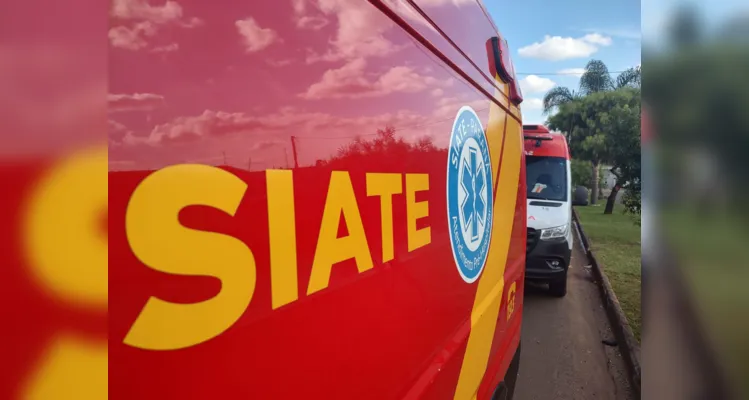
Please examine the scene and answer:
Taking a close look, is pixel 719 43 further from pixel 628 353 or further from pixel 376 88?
pixel 628 353

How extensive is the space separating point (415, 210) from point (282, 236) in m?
0.60

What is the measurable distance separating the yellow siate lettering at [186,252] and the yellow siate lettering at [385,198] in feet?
1.37

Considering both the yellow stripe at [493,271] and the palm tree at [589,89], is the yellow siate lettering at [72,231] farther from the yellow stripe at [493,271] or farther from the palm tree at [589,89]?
the palm tree at [589,89]

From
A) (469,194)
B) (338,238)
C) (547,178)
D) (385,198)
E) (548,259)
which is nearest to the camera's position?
(338,238)

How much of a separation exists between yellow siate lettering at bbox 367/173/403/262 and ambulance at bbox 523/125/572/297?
5454 mm

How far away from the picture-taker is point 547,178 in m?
7.06

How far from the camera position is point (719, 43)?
659 mm

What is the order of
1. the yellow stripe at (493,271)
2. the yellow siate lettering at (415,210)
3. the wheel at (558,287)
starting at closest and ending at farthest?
1. the yellow siate lettering at (415,210)
2. the yellow stripe at (493,271)
3. the wheel at (558,287)

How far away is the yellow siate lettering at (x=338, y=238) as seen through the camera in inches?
37.2

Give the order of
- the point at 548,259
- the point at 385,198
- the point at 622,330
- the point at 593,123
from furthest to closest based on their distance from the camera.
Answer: the point at 593,123 < the point at 548,259 < the point at 622,330 < the point at 385,198

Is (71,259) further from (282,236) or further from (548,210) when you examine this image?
(548,210)

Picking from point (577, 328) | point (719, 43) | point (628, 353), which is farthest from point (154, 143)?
point (577, 328)

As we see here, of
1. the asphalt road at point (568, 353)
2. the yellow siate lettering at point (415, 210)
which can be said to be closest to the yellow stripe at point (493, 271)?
the yellow siate lettering at point (415, 210)

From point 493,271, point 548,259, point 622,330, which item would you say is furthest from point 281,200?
point 548,259
